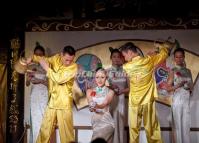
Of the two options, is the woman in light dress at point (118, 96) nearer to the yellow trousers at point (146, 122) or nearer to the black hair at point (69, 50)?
the yellow trousers at point (146, 122)

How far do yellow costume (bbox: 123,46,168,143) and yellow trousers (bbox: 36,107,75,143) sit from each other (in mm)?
821

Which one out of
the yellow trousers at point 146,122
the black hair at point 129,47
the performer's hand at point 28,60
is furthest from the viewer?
the performer's hand at point 28,60

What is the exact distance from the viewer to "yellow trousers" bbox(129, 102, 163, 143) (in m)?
5.71

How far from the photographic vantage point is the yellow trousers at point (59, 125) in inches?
230

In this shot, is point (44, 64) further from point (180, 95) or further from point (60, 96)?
point (180, 95)

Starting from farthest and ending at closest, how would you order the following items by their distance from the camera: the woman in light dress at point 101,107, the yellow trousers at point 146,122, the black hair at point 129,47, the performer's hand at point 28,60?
the performer's hand at point 28,60 → the black hair at point 129,47 → the yellow trousers at point 146,122 → the woman in light dress at point 101,107

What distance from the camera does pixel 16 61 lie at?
20.2 ft

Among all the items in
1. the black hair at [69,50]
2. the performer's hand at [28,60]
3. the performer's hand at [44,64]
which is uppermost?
the black hair at [69,50]

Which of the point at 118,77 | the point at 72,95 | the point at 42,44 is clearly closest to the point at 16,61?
the point at 42,44

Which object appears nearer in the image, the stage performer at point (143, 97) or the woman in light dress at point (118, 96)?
the stage performer at point (143, 97)

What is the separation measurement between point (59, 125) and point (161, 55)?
1.67m

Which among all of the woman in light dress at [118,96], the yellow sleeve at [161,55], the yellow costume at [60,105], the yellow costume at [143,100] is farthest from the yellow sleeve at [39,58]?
the yellow sleeve at [161,55]

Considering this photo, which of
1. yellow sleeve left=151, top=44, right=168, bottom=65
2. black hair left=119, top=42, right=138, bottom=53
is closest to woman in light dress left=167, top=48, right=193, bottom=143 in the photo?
yellow sleeve left=151, top=44, right=168, bottom=65

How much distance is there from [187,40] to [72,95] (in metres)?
1.74
